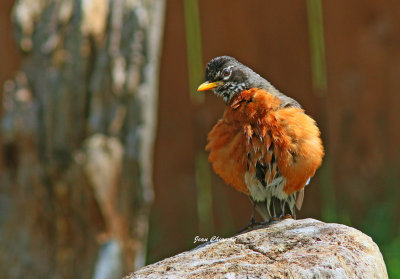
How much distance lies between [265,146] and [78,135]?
2.57 m

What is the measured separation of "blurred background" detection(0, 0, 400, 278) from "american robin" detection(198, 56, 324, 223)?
202cm

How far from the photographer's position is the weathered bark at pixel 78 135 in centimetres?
687

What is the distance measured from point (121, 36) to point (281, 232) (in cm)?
336

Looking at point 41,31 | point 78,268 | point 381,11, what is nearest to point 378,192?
point 381,11

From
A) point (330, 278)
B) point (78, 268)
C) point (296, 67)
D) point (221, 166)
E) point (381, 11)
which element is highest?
point (381, 11)

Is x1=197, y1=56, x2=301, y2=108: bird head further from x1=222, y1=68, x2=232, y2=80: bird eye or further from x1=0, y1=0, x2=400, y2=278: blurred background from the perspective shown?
x1=0, y1=0, x2=400, y2=278: blurred background

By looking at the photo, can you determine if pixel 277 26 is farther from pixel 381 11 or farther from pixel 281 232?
pixel 281 232

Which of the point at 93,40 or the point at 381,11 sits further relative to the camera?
the point at 381,11

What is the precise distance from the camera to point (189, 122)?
9.06 meters

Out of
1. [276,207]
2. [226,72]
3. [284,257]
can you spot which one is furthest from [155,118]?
[284,257]

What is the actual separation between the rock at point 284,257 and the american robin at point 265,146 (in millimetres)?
805

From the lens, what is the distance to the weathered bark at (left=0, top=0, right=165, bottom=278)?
6867mm

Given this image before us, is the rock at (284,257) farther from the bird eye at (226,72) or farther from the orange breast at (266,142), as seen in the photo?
the bird eye at (226,72)

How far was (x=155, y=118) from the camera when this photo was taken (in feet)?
26.2
